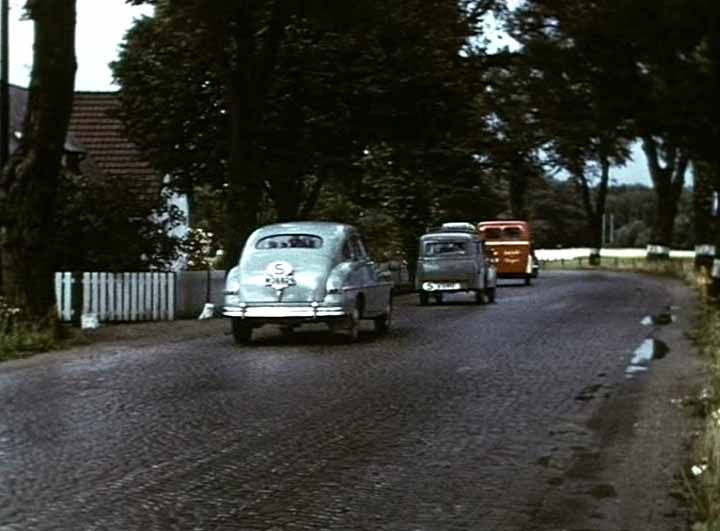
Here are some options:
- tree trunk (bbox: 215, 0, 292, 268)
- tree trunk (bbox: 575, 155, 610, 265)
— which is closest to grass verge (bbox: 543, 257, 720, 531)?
tree trunk (bbox: 215, 0, 292, 268)

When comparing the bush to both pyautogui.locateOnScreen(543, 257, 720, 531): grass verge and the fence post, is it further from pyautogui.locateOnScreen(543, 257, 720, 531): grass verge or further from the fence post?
pyautogui.locateOnScreen(543, 257, 720, 531): grass verge

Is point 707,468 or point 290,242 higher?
point 290,242

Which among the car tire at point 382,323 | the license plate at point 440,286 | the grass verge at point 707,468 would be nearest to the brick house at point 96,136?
the license plate at point 440,286

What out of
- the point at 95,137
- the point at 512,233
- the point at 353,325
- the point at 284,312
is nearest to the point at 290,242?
the point at 284,312

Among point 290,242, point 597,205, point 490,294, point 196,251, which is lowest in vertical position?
point 490,294

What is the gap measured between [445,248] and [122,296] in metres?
11.0

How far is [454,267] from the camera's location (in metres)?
33.5

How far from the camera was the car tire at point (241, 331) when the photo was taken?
20.4m

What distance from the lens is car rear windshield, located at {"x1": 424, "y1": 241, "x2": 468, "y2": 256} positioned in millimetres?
34375

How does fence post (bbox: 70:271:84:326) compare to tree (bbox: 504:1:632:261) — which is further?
tree (bbox: 504:1:632:261)

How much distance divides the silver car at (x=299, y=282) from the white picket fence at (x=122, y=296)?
546 centimetres

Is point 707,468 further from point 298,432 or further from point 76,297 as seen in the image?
point 76,297

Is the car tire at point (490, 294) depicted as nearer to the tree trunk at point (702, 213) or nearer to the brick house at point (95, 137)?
the brick house at point (95, 137)

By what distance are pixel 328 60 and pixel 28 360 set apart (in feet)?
67.6
